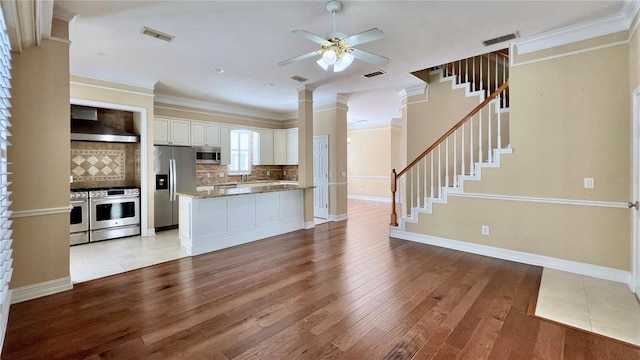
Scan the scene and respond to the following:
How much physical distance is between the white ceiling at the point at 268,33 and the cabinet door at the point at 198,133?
48.1 inches

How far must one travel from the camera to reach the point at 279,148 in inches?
334

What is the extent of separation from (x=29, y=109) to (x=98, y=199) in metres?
2.48

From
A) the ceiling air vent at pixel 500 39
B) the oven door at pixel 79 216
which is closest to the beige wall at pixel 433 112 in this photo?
the ceiling air vent at pixel 500 39

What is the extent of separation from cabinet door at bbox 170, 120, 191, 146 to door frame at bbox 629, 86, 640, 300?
7.16 m

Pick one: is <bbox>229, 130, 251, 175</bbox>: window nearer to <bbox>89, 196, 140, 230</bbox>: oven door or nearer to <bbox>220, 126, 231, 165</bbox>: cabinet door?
<bbox>220, 126, 231, 165</bbox>: cabinet door

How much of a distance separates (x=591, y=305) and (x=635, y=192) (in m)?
1.28

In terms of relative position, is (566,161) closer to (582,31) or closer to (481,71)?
(582,31)

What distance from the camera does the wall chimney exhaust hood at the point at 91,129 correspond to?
16.3 feet

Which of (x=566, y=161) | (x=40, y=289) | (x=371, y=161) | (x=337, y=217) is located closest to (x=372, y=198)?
(x=371, y=161)

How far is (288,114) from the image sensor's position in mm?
8656

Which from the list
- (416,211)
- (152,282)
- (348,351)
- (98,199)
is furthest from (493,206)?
(98,199)

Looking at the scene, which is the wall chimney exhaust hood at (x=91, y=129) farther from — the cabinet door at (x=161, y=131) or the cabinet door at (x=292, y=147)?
the cabinet door at (x=292, y=147)

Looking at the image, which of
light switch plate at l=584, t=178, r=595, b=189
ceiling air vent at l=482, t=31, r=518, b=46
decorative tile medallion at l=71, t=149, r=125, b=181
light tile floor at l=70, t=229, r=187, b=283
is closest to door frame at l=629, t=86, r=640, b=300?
light switch plate at l=584, t=178, r=595, b=189

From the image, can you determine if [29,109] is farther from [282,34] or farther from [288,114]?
[288,114]
